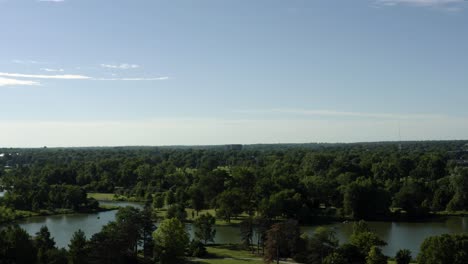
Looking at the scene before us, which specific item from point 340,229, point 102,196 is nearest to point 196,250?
point 340,229

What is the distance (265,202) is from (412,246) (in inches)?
610

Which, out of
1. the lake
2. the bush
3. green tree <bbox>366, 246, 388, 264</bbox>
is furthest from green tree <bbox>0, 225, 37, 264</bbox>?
green tree <bbox>366, 246, 388, 264</bbox>

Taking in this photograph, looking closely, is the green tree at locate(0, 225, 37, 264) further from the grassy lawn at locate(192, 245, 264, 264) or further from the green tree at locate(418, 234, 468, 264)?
the green tree at locate(418, 234, 468, 264)

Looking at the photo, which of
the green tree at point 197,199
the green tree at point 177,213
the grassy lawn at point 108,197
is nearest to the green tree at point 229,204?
the green tree at point 177,213

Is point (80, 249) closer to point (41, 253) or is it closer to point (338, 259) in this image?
point (41, 253)

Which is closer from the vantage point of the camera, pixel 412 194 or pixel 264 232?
pixel 264 232

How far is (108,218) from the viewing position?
5322 cm

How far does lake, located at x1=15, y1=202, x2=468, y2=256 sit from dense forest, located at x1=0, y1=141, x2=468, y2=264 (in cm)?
210

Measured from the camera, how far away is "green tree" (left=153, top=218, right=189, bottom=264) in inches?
1137

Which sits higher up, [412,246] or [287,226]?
[287,226]

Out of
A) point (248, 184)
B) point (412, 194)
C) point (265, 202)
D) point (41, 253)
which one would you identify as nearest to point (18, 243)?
point (41, 253)

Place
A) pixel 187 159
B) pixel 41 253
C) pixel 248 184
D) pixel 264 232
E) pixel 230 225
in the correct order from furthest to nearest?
pixel 187 159, pixel 248 184, pixel 230 225, pixel 264 232, pixel 41 253

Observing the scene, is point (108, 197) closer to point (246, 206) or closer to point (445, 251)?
point (246, 206)

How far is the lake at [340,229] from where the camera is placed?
39.6 metres
